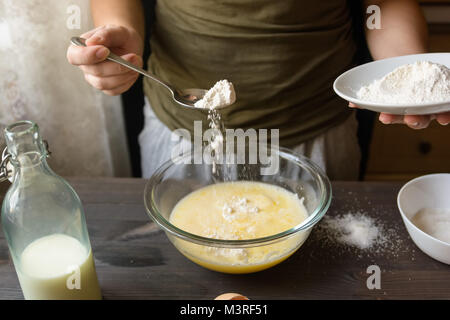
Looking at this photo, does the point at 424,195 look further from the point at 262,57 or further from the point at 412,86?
the point at 262,57

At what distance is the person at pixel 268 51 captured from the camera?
1.15 meters

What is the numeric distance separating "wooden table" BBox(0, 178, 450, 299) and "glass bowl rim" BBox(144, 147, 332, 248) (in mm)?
98

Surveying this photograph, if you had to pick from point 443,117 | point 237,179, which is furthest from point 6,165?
point 443,117

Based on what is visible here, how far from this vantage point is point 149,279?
0.86m

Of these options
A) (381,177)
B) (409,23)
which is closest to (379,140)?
(381,177)

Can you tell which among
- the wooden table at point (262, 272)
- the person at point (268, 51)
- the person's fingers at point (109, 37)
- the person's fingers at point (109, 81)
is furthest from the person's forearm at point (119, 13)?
the wooden table at point (262, 272)

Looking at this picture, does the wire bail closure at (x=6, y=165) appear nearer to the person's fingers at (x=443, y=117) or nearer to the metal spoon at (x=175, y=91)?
the metal spoon at (x=175, y=91)

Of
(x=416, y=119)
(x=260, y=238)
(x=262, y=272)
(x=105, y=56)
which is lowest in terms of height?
(x=262, y=272)

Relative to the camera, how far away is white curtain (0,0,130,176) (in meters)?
1.36

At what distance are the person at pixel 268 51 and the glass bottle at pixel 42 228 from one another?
0.39 meters

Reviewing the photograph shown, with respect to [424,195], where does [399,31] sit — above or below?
above

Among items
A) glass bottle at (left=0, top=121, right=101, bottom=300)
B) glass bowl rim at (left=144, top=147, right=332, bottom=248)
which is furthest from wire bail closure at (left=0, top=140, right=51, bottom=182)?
glass bowl rim at (left=144, top=147, right=332, bottom=248)

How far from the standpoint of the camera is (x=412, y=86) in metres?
0.85

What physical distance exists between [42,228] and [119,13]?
2.26 feet
